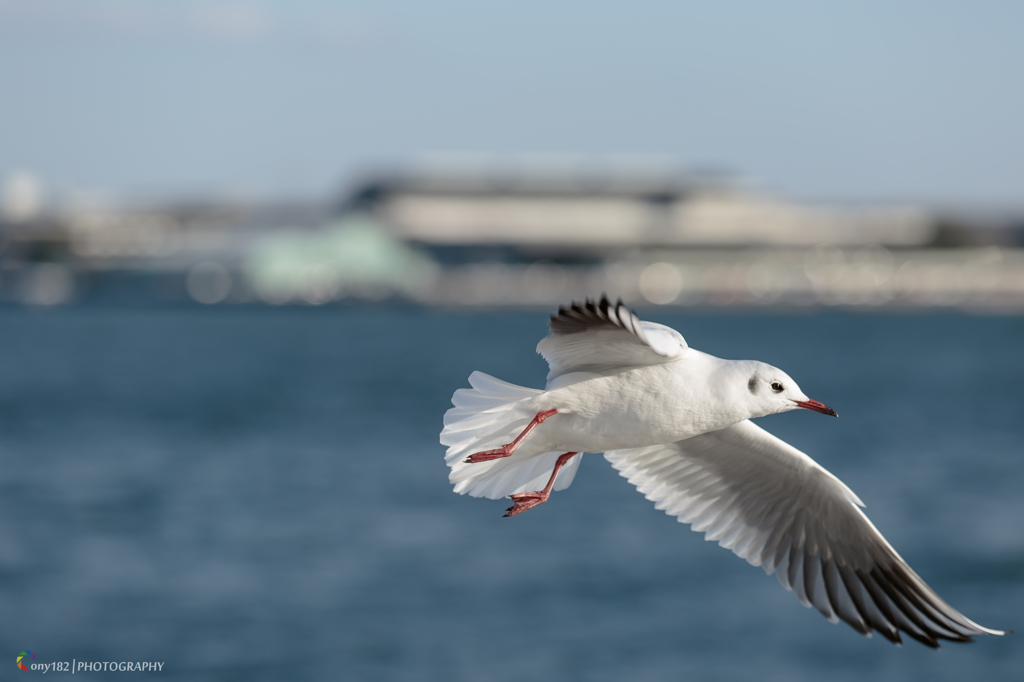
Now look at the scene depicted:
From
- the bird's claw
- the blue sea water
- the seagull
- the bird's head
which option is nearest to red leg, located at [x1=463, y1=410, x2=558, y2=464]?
the seagull

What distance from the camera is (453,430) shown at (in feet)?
16.4

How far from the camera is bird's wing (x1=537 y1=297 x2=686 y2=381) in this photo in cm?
418

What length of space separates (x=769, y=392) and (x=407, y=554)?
39.5 ft

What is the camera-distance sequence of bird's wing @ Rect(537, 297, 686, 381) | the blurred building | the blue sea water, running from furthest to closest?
1. the blurred building
2. the blue sea water
3. bird's wing @ Rect(537, 297, 686, 381)

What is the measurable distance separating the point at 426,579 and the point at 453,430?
33.1 ft

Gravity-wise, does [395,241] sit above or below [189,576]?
above

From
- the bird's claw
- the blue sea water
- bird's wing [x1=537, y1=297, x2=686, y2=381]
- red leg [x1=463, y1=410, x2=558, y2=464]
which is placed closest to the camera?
bird's wing [x1=537, y1=297, x2=686, y2=381]

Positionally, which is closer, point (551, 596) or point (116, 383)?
point (551, 596)

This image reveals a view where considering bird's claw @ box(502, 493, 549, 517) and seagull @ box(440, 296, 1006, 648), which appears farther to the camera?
bird's claw @ box(502, 493, 549, 517)

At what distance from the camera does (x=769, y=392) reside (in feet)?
15.5

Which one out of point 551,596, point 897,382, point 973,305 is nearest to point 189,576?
point 551,596

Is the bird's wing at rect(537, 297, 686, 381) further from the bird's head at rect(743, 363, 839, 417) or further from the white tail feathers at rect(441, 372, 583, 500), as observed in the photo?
the bird's head at rect(743, 363, 839, 417)

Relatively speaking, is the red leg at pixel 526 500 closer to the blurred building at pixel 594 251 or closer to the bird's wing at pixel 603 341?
the bird's wing at pixel 603 341

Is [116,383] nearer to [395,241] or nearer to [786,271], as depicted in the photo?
[395,241]
